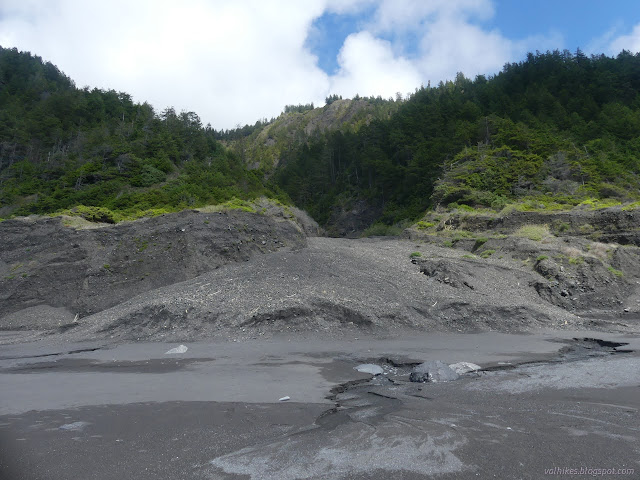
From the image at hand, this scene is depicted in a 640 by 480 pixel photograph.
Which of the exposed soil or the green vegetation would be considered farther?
the green vegetation

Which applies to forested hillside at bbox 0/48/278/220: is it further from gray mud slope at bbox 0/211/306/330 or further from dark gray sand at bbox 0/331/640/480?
dark gray sand at bbox 0/331/640/480

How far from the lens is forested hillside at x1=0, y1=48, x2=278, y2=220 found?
3553 cm

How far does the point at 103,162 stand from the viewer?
41062 mm

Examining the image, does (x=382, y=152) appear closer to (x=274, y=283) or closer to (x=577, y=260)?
(x=577, y=260)

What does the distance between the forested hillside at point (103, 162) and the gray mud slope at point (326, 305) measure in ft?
51.9

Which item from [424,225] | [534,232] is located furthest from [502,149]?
[534,232]

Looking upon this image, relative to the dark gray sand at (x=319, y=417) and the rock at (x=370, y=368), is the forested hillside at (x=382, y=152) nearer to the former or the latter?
the dark gray sand at (x=319, y=417)

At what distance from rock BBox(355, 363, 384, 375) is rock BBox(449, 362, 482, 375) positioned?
1982 millimetres

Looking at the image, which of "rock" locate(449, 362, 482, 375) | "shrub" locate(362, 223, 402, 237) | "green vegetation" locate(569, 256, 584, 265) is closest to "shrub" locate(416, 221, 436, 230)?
"shrub" locate(362, 223, 402, 237)

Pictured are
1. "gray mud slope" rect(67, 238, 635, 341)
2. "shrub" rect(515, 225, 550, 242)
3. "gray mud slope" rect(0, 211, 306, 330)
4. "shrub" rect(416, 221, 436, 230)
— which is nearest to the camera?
"gray mud slope" rect(67, 238, 635, 341)

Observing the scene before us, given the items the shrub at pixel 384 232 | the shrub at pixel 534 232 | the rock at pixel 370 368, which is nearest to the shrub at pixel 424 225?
the shrub at pixel 384 232

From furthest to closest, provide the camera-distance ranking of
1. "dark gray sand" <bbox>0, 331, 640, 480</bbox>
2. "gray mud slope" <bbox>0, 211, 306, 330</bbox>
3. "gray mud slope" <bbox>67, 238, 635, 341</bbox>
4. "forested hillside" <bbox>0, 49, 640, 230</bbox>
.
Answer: "forested hillside" <bbox>0, 49, 640, 230</bbox>, "gray mud slope" <bbox>0, 211, 306, 330</bbox>, "gray mud slope" <bbox>67, 238, 635, 341</bbox>, "dark gray sand" <bbox>0, 331, 640, 480</bbox>

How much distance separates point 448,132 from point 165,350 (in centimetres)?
6033

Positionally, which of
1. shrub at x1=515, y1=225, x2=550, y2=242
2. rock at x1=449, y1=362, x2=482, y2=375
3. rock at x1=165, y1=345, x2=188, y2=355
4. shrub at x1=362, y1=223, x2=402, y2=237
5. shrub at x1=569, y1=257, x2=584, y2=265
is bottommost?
rock at x1=449, y1=362, x2=482, y2=375
